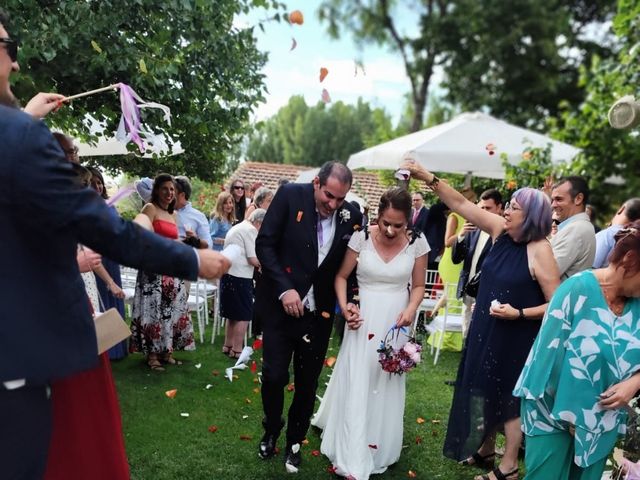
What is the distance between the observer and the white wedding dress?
4098mm

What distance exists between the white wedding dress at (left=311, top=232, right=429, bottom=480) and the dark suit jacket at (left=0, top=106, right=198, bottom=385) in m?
2.42

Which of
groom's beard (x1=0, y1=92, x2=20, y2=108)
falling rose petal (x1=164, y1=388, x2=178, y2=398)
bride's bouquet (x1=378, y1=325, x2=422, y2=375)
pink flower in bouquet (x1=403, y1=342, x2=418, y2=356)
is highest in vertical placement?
groom's beard (x1=0, y1=92, x2=20, y2=108)

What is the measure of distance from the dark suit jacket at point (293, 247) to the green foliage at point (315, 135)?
4123 cm

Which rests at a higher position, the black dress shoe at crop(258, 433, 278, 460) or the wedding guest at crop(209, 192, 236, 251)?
the wedding guest at crop(209, 192, 236, 251)

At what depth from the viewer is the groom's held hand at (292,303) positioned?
3.82 m

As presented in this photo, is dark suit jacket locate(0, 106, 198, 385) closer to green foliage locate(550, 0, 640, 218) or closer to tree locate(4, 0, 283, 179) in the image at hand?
tree locate(4, 0, 283, 179)

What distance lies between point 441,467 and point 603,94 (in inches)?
354

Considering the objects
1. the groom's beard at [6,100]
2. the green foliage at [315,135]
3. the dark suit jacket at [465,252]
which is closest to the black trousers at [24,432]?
the groom's beard at [6,100]

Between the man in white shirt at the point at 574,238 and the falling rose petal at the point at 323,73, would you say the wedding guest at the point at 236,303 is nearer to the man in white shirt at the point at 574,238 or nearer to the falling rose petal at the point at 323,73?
the falling rose petal at the point at 323,73

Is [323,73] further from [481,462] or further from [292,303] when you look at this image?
[481,462]

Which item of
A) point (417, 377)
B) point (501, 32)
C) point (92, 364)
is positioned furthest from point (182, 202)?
point (501, 32)

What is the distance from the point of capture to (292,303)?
3820mm

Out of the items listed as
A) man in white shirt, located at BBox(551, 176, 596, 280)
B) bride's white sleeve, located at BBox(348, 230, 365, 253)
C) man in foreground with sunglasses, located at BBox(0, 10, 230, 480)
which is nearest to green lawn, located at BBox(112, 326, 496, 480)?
bride's white sleeve, located at BBox(348, 230, 365, 253)

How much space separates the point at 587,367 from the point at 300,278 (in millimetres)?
1913
